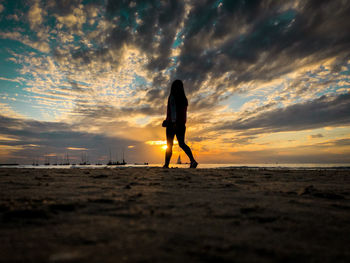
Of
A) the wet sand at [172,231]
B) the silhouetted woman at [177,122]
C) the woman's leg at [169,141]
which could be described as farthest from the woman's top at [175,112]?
the wet sand at [172,231]

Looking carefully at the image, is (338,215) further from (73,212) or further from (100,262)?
(73,212)

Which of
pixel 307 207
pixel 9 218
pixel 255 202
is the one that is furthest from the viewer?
pixel 255 202

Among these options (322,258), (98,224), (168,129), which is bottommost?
(322,258)

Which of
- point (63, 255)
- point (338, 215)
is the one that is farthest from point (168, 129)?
point (63, 255)

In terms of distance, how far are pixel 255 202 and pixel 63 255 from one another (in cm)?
213

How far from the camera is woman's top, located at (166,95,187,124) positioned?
30.2ft

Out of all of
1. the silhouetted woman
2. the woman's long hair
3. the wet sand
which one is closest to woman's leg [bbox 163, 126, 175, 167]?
the silhouetted woman

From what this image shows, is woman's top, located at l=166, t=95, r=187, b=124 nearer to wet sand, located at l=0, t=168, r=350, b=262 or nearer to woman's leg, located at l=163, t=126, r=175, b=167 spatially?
woman's leg, located at l=163, t=126, r=175, b=167

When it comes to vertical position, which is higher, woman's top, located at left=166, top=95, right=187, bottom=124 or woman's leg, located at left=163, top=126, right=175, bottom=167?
woman's top, located at left=166, top=95, right=187, bottom=124

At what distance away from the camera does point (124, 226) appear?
1684 mm

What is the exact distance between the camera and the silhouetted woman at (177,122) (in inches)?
367

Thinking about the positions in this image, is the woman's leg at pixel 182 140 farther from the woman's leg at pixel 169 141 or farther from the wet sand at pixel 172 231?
the wet sand at pixel 172 231

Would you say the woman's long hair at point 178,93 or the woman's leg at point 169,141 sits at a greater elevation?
the woman's long hair at point 178,93

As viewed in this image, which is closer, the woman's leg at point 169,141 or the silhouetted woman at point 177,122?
the silhouetted woman at point 177,122
